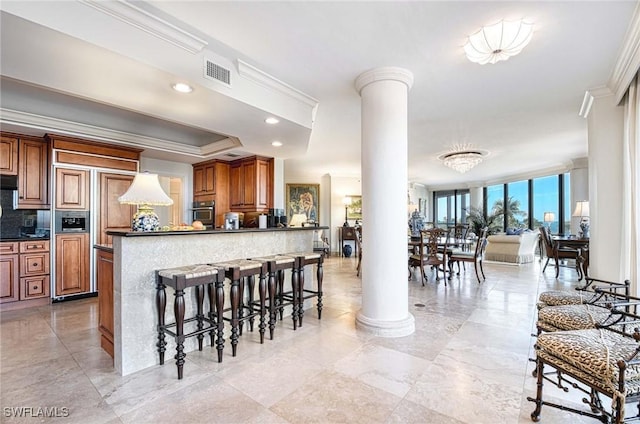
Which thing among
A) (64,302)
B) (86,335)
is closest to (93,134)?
(64,302)

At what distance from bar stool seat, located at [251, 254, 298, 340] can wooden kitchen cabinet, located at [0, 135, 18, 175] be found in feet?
12.6

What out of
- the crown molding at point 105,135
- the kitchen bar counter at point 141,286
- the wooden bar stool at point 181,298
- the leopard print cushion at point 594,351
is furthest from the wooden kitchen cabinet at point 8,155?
the leopard print cushion at point 594,351

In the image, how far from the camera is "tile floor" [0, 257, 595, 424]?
5.55ft

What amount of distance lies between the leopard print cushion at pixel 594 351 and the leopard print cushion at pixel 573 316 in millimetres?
187

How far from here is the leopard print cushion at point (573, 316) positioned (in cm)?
182

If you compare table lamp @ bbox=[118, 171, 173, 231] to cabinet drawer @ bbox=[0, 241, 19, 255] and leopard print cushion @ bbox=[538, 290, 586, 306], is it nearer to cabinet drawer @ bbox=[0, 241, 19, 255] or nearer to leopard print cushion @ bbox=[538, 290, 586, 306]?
cabinet drawer @ bbox=[0, 241, 19, 255]

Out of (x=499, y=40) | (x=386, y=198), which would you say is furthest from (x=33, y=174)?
(x=499, y=40)

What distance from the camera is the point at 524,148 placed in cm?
606

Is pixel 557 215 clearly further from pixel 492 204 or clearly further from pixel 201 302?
pixel 201 302

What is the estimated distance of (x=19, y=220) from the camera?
13.6 ft

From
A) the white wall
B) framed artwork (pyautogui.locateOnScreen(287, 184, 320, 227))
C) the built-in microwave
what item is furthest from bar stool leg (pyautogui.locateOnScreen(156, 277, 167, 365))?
framed artwork (pyautogui.locateOnScreen(287, 184, 320, 227))

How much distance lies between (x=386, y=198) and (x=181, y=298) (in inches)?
79.3

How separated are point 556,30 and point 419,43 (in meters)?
1.04

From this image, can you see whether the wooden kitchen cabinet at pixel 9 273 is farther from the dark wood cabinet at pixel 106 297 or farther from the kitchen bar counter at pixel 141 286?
the kitchen bar counter at pixel 141 286
